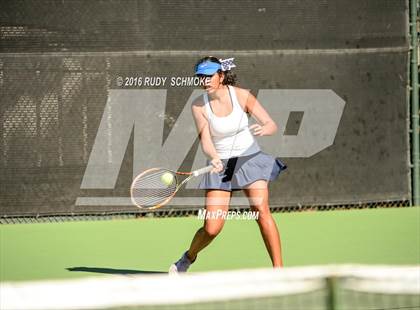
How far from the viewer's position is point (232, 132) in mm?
6340

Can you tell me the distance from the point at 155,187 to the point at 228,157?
0.90 metres

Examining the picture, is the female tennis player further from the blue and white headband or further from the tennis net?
the tennis net

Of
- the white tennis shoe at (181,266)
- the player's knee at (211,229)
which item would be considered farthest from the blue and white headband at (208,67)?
the white tennis shoe at (181,266)

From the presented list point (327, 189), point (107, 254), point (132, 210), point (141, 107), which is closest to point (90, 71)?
point (141, 107)

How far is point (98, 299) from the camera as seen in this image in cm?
316

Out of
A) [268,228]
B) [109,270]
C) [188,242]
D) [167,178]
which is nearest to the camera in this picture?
[268,228]

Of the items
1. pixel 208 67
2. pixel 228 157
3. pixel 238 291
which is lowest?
pixel 238 291

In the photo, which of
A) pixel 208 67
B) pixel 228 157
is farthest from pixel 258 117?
pixel 208 67

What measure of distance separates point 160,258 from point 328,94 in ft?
9.74

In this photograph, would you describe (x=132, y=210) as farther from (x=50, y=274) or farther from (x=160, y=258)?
(x=50, y=274)

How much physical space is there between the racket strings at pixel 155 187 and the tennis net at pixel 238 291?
3.63m

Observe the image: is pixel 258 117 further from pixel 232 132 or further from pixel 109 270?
pixel 109 270

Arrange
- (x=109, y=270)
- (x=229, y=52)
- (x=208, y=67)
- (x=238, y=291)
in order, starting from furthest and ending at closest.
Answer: (x=229, y=52) < (x=109, y=270) < (x=208, y=67) < (x=238, y=291)

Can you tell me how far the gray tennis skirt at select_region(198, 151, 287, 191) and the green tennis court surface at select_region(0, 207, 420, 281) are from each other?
96 cm
